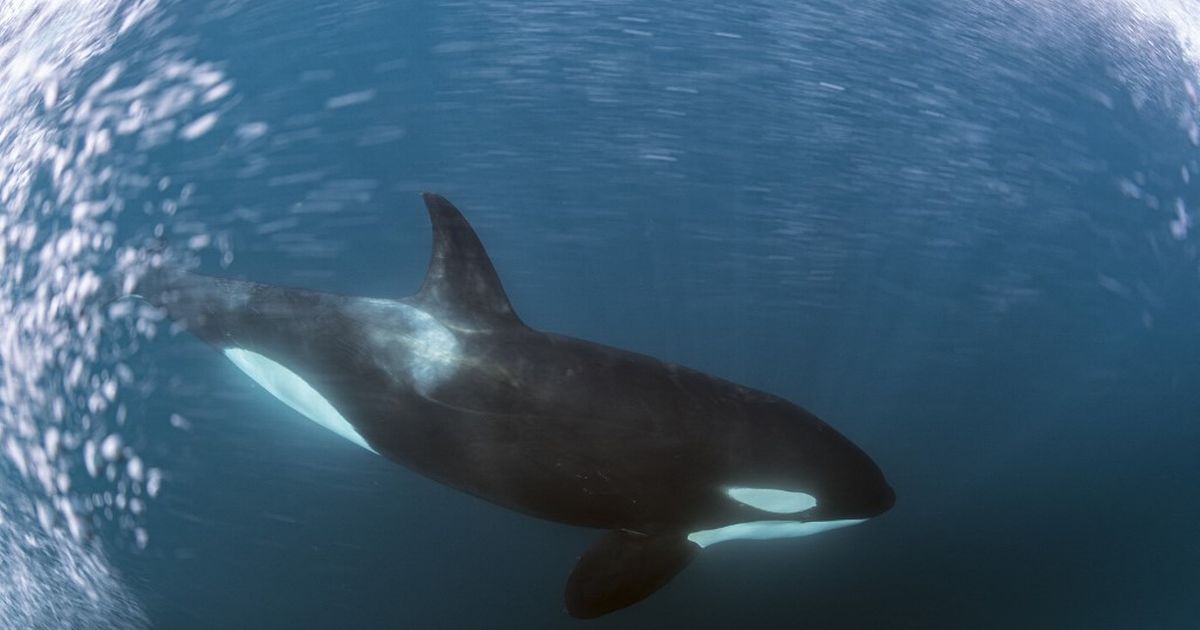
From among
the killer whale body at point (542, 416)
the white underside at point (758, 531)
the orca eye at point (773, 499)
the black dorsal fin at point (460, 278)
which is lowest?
the white underside at point (758, 531)

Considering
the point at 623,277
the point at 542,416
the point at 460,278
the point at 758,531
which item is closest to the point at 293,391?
the point at 460,278

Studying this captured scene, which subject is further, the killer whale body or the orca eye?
the orca eye

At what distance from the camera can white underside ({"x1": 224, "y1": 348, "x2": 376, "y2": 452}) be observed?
287 cm

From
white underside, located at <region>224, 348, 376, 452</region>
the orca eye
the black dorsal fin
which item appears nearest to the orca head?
the orca eye

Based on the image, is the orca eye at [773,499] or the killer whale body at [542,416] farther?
the orca eye at [773,499]

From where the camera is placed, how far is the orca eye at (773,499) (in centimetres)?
295

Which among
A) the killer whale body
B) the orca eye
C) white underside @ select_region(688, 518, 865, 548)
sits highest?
the killer whale body

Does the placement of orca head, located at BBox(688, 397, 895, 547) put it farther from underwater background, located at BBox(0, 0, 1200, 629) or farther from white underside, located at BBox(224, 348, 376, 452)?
white underside, located at BBox(224, 348, 376, 452)

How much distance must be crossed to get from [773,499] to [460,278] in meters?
1.25

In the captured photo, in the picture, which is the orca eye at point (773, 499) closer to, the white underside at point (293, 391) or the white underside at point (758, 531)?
the white underside at point (758, 531)

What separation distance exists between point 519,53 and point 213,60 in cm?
105

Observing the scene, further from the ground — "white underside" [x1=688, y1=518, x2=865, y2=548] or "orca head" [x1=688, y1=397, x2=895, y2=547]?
"orca head" [x1=688, y1=397, x2=895, y2=547]

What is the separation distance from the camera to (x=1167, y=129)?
11.5 feet

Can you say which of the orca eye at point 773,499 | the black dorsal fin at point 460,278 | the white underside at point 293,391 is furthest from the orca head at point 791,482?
the white underside at point 293,391
